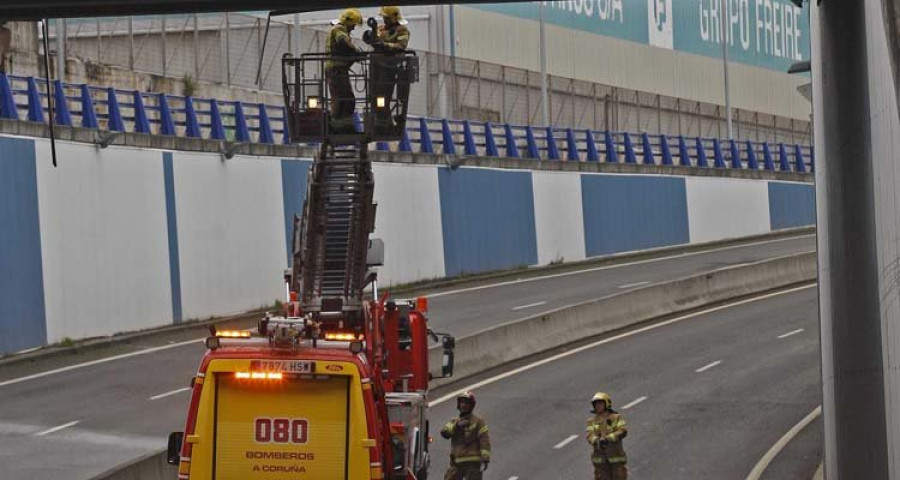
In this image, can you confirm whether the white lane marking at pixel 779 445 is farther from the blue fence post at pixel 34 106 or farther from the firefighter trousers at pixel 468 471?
the blue fence post at pixel 34 106

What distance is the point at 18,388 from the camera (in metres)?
28.5

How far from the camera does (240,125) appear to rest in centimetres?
4041

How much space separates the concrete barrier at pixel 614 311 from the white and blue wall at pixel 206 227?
8.26 meters

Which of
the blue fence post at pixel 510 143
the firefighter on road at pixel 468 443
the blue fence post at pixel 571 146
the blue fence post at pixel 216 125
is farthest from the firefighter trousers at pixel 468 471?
the blue fence post at pixel 571 146

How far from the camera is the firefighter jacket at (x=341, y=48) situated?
18297mm

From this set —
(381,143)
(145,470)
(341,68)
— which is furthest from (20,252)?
(381,143)

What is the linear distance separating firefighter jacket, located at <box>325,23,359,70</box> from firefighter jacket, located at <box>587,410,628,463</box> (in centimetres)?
490

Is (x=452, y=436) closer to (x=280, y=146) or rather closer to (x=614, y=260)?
(x=280, y=146)

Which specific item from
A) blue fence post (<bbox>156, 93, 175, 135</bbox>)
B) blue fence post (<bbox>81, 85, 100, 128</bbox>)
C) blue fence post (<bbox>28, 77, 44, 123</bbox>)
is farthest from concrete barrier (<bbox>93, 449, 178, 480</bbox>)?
blue fence post (<bbox>156, 93, 175, 135</bbox>)

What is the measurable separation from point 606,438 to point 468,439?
154 centimetres

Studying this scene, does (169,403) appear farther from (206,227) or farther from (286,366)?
(286,366)

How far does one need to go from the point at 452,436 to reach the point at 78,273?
56.2 ft

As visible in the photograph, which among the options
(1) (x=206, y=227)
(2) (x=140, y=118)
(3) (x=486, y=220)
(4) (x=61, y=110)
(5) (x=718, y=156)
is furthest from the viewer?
(5) (x=718, y=156)

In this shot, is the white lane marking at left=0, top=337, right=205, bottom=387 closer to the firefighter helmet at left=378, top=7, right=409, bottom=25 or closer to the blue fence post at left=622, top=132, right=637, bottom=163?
the firefighter helmet at left=378, top=7, right=409, bottom=25
